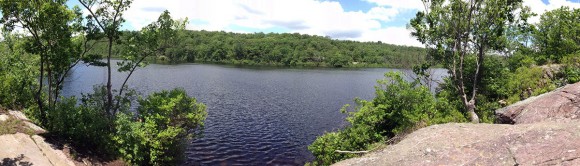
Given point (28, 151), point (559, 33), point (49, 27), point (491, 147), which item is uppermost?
point (559, 33)

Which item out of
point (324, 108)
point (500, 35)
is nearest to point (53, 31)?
point (500, 35)

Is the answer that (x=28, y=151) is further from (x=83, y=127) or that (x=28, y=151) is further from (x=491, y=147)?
(x=491, y=147)

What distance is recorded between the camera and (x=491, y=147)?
1300cm

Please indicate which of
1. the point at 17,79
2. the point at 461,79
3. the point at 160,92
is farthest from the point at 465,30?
the point at 17,79

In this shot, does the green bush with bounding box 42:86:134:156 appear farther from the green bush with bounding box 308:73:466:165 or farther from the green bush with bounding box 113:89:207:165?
the green bush with bounding box 308:73:466:165

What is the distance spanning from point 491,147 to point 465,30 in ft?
59.5

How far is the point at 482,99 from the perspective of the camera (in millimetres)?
28891

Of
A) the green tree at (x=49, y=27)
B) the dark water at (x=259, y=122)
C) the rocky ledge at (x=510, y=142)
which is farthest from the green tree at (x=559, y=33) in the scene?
the green tree at (x=49, y=27)

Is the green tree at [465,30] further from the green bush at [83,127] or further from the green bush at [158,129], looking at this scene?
the green bush at [83,127]

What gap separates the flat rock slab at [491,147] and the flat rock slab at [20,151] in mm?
17221

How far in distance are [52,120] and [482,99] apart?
104 ft

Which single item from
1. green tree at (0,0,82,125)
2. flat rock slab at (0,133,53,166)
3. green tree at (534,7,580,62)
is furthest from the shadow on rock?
green tree at (534,7,580,62)

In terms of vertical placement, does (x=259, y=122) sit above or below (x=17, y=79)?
below

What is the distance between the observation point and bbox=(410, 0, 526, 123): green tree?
25.9 metres
